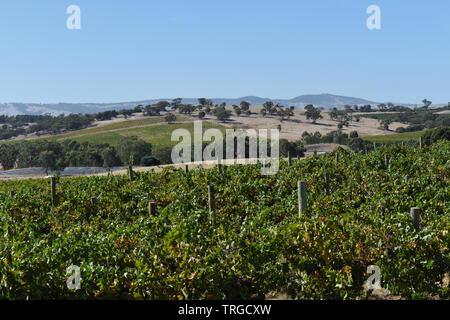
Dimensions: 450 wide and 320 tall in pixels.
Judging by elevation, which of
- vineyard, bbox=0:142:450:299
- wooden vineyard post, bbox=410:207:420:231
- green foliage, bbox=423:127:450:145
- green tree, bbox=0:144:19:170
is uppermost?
wooden vineyard post, bbox=410:207:420:231

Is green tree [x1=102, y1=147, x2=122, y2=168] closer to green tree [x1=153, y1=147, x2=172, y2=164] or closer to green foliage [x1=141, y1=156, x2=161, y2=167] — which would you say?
green tree [x1=153, y1=147, x2=172, y2=164]

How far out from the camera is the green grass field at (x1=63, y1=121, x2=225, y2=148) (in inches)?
5212

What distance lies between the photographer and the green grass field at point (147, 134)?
434ft

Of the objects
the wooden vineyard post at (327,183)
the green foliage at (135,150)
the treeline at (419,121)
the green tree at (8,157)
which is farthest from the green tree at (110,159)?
the treeline at (419,121)

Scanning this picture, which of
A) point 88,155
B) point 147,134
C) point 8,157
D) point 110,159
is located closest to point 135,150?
point 110,159

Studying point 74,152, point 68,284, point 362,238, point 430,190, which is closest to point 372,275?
point 362,238

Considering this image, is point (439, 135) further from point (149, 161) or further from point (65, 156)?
point (65, 156)

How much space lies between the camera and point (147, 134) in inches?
5502

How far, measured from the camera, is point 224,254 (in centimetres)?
762

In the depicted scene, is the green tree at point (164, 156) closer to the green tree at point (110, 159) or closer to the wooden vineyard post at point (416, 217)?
the green tree at point (110, 159)

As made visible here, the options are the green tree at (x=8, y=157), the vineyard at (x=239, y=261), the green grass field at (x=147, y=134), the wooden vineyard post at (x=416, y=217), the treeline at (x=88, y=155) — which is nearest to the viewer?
the vineyard at (x=239, y=261)

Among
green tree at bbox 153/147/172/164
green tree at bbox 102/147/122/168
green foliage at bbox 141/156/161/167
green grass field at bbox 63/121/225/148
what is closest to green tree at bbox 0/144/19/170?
green tree at bbox 102/147/122/168

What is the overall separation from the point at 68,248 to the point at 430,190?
11.1m

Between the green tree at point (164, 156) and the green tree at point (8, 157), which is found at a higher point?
the green tree at point (164, 156)
